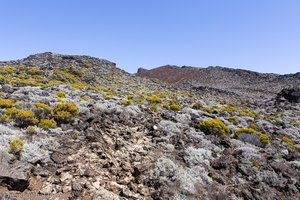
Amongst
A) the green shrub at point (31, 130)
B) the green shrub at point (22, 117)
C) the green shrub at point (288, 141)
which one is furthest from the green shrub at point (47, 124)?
the green shrub at point (288, 141)

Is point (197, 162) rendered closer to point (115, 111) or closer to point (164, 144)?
point (164, 144)

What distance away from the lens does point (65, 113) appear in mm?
12359

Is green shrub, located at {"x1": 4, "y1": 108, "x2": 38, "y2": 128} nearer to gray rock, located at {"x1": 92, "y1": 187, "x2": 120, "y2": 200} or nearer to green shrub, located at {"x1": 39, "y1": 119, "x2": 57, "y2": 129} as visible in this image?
green shrub, located at {"x1": 39, "y1": 119, "x2": 57, "y2": 129}

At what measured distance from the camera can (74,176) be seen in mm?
8578

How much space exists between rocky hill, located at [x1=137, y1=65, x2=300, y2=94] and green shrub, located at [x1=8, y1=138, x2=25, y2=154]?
47347mm

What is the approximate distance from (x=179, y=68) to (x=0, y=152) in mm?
72058

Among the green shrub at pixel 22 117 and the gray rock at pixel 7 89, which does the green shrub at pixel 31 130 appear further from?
the gray rock at pixel 7 89

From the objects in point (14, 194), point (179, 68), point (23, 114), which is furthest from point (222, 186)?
point (179, 68)

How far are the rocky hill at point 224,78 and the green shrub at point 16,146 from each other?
47.3 meters

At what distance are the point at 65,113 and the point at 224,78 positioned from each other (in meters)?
61.2

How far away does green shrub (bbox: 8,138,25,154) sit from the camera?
8.65m

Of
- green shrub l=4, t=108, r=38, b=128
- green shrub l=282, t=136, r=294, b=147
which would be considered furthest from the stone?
green shrub l=282, t=136, r=294, b=147

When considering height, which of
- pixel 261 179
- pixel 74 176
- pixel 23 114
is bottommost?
pixel 261 179

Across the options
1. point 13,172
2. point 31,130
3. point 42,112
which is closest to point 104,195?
point 13,172
